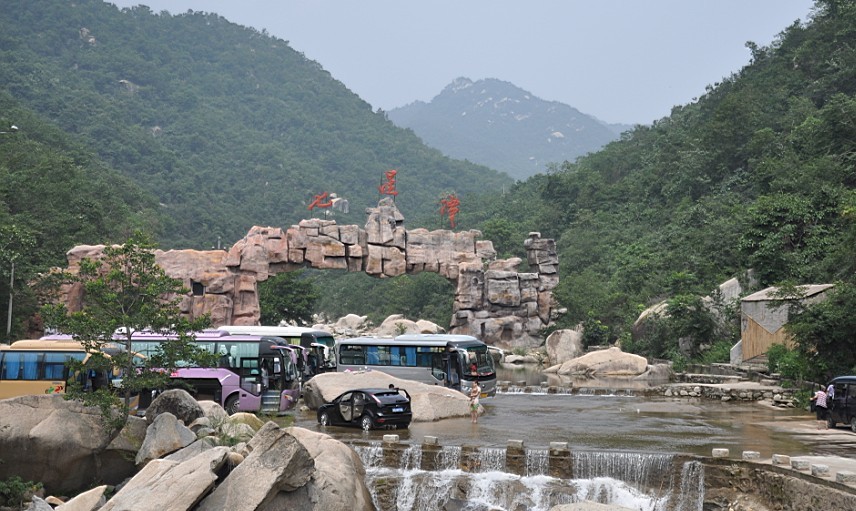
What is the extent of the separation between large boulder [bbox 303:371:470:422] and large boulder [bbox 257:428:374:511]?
7.70 metres

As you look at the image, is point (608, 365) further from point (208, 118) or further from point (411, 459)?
point (208, 118)

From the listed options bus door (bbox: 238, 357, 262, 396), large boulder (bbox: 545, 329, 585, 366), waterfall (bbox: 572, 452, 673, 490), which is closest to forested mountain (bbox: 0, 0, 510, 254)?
large boulder (bbox: 545, 329, 585, 366)

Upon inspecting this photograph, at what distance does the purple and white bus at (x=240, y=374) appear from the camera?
24.9 meters

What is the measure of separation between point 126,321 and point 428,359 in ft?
47.4

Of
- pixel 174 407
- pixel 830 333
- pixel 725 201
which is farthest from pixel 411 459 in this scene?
pixel 725 201

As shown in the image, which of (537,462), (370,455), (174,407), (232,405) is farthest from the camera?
(232,405)

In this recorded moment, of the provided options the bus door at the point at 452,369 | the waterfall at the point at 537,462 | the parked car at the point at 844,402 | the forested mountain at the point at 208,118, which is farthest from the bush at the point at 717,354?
the forested mountain at the point at 208,118

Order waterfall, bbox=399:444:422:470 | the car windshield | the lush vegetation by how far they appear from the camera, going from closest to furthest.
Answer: waterfall, bbox=399:444:422:470
the car windshield
the lush vegetation

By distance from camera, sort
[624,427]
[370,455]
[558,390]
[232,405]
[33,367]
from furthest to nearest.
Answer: [558,390], [232,405], [33,367], [624,427], [370,455]

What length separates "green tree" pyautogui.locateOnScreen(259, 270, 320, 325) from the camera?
62.0 metres

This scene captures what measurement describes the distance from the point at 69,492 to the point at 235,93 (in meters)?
123

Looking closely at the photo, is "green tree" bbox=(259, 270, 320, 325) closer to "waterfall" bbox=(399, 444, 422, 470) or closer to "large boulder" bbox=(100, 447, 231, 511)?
"waterfall" bbox=(399, 444, 422, 470)

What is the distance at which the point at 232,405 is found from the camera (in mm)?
24781

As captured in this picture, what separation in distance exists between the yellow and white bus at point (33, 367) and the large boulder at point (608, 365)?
25.0 meters
